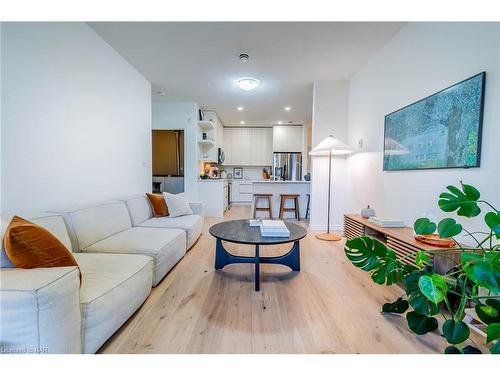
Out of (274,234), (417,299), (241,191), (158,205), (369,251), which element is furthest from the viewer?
(241,191)

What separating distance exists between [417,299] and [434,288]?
0.80ft

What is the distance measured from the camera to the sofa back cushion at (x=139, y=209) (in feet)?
9.17

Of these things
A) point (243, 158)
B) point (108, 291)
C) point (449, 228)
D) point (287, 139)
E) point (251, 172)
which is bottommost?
point (108, 291)

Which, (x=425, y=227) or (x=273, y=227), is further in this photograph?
(x=273, y=227)

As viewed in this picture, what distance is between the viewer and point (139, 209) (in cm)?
296

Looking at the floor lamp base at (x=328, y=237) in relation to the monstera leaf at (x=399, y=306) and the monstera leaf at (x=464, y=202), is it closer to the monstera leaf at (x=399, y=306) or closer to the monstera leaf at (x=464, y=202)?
the monstera leaf at (x=399, y=306)

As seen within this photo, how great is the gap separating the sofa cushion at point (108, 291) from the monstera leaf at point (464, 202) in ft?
6.25

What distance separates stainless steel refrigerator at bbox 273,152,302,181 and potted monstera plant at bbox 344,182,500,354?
5.49m

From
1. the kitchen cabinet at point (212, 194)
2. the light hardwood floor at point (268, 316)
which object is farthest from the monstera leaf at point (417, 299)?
the kitchen cabinet at point (212, 194)

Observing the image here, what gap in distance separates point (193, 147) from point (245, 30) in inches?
115

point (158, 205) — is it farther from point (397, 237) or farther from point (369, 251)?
point (397, 237)

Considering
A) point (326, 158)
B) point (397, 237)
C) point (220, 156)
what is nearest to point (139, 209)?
point (397, 237)

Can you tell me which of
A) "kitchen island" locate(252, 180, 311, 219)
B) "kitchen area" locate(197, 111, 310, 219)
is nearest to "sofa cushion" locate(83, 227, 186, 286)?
"kitchen island" locate(252, 180, 311, 219)
